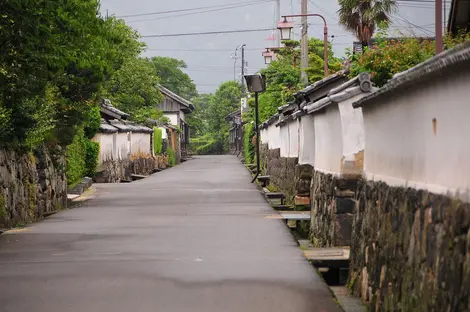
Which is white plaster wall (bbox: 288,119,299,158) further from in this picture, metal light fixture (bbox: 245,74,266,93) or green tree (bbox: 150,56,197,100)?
green tree (bbox: 150,56,197,100)

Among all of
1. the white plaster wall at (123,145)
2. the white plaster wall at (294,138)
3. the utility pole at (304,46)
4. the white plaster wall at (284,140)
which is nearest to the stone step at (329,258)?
the white plaster wall at (294,138)

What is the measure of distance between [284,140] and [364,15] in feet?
30.6

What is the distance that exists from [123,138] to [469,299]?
41915 mm

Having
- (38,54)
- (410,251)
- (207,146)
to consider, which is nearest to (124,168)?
(38,54)

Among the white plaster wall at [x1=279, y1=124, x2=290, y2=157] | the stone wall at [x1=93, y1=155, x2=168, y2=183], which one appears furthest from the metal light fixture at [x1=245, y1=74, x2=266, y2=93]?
the stone wall at [x1=93, y1=155, x2=168, y2=183]

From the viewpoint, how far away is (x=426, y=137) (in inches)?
271

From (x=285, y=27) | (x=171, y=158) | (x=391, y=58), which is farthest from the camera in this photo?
(x=171, y=158)

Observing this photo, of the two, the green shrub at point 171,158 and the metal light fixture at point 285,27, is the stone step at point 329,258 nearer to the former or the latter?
the metal light fixture at point 285,27

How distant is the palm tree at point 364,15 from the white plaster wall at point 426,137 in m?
27.6

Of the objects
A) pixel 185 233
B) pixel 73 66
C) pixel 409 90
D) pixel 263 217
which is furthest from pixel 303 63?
pixel 409 90

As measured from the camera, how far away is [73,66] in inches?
880

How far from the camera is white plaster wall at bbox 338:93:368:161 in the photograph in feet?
44.3

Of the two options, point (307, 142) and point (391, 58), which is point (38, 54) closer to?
point (391, 58)

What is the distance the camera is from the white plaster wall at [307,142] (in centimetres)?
2119
